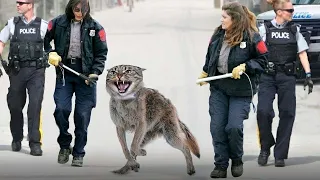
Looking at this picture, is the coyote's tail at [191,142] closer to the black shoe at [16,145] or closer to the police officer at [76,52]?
the police officer at [76,52]

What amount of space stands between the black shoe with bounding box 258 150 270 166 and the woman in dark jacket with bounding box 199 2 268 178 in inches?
48.7

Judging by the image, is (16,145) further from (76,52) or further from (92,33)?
(92,33)

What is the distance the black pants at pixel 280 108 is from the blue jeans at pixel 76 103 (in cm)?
161

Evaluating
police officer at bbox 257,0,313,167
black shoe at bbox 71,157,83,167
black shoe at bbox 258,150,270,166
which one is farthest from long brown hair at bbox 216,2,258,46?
black shoe at bbox 71,157,83,167

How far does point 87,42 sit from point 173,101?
16.6ft

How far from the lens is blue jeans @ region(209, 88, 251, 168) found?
10.9m

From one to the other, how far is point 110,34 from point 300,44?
8.80m

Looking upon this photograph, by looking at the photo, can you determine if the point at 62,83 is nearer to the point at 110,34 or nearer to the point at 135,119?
the point at 135,119

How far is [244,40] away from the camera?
35.5 feet


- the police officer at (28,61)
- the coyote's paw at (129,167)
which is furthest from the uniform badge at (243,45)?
the police officer at (28,61)

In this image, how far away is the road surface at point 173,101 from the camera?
11.9 metres

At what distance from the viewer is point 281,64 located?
12.1 m

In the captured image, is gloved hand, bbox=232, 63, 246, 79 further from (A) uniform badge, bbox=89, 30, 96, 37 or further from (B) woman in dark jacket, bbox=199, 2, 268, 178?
(A) uniform badge, bbox=89, 30, 96, 37

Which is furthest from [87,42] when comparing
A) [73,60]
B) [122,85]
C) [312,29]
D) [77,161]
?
[312,29]
